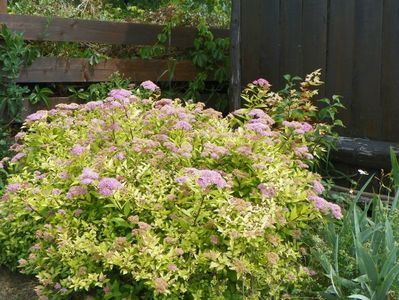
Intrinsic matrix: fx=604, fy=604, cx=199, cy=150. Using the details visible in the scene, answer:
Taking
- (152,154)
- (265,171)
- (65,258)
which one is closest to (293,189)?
(265,171)

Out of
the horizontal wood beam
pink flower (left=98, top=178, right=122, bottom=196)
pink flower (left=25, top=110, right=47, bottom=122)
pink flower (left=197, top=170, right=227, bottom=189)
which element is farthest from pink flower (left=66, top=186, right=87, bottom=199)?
the horizontal wood beam

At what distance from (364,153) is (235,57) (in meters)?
1.71

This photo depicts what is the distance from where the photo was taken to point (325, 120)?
194 inches

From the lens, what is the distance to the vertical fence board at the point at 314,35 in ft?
15.8

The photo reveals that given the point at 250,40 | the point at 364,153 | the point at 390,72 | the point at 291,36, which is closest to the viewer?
the point at 390,72

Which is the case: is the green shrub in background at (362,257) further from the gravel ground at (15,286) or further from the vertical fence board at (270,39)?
the vertical fence board at (270,39)

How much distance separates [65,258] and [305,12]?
9.97 feet

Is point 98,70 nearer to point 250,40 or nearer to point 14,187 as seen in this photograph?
point 250,40

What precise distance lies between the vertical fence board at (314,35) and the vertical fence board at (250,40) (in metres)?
0.54

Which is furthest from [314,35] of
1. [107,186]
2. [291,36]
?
[107,186]

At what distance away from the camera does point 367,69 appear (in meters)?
4.52

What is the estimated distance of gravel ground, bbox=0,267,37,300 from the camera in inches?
131

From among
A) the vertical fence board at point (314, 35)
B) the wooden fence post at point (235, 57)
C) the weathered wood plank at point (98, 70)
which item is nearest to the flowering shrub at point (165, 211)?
the vertical fence board at point (314, 35)

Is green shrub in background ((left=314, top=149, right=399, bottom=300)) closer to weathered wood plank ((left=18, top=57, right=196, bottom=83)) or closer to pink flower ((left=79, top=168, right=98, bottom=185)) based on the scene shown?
pink flower ((left=79, top=168, right=98, bottom=185))
